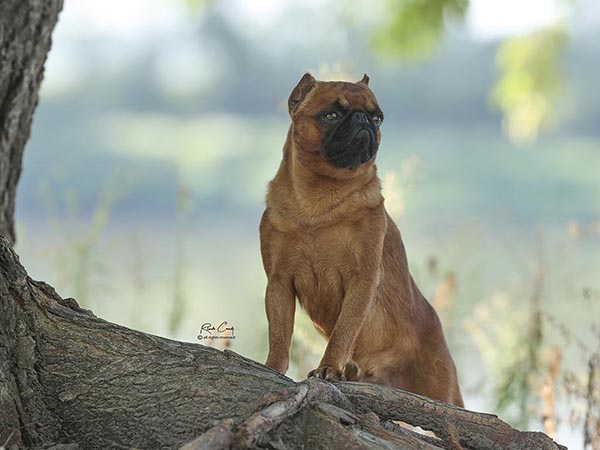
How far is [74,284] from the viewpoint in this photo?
596 cm

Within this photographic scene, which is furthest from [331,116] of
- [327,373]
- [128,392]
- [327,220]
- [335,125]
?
[128,392]

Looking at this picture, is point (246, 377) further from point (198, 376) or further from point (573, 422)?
point (573, 422)

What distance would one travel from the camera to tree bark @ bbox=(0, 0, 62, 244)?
3.77 meters

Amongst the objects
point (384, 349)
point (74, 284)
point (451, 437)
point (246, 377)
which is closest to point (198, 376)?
point (246, 377)

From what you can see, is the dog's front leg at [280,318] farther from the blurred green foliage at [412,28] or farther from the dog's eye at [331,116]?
the blurred green foliage at [412,28]

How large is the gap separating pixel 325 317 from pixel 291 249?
0.31m

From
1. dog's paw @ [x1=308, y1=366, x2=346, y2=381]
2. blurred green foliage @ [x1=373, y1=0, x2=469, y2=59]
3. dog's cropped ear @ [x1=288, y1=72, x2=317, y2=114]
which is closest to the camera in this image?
dog's paw @ [x1=308, y1=366, x2=346, y2=381]

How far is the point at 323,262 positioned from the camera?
342 cm

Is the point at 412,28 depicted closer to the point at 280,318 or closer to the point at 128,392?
the point at 280,318

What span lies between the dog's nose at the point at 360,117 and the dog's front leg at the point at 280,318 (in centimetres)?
64

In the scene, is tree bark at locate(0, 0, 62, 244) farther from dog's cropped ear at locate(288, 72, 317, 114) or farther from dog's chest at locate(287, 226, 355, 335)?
dog's chest at locate(287, 226, 355, 335)

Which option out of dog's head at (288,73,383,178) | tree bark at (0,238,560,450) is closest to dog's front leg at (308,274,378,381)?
dog's head at (288,73,383,178)

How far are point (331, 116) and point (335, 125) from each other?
0.05 metres

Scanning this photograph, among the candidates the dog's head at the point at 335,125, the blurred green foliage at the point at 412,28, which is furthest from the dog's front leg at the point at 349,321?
the blurred green foliage at the point at 412,28
